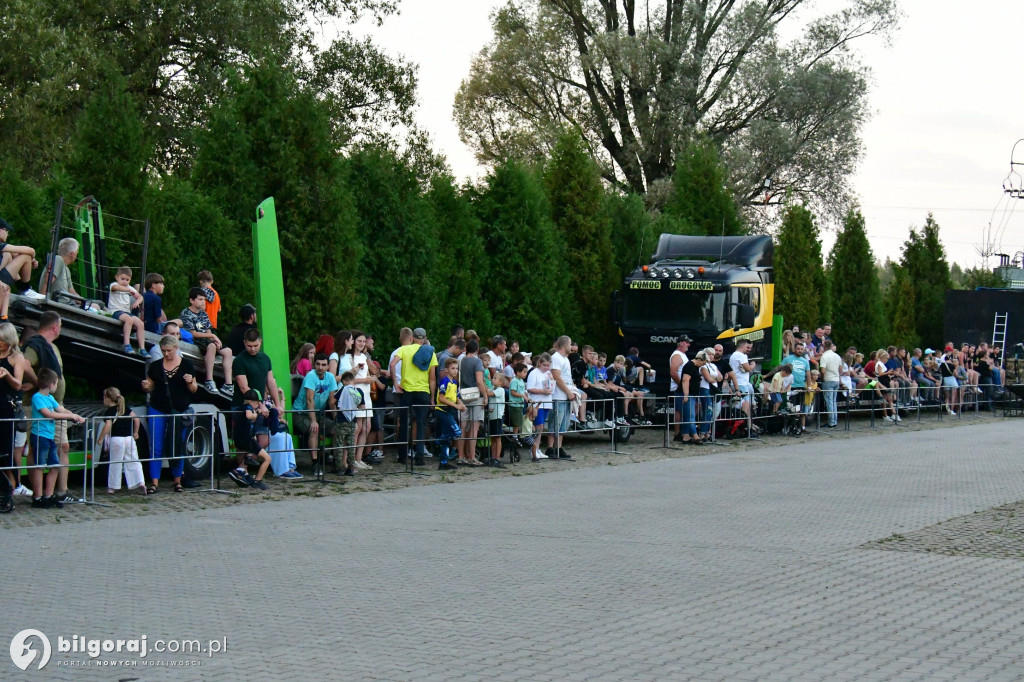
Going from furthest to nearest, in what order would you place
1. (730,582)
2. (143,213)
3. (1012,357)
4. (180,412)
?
(1012,357) → (143,213) → (180,412) → (730,582)

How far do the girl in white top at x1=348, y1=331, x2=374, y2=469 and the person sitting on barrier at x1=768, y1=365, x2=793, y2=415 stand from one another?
32.4 ft

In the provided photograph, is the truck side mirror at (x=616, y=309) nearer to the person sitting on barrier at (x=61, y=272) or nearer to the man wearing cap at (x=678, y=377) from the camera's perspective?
the man wearing cap at (x=678, y=377)

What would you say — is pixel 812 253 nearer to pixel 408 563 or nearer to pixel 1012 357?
pixel 1012 357

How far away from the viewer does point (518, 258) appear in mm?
25312

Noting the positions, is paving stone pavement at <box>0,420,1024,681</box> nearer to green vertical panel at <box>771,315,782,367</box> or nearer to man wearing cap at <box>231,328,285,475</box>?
man wearing cap at <box>231,328,285,475</box>

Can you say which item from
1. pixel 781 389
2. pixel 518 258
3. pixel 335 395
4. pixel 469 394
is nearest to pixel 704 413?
pixel 781 389

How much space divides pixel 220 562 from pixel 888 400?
22.0 meters

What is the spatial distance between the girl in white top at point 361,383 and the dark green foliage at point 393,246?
4452mm

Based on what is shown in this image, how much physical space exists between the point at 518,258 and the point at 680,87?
1639cm

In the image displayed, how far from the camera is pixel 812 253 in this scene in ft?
121

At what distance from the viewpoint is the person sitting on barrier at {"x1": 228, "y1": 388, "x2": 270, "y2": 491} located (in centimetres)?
1423

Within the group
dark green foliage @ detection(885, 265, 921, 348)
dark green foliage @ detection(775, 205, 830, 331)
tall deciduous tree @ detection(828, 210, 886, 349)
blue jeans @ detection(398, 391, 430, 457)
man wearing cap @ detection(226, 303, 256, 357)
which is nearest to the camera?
man wearing cap @ detection(226, 303, 256, 357)

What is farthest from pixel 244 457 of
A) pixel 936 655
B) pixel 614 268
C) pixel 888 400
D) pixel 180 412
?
pixel 888 400

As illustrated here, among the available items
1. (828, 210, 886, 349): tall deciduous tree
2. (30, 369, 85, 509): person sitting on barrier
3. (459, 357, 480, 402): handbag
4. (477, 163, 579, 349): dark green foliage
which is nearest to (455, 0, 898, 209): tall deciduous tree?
(828, 210, 886, 349): tall deciduous tree
